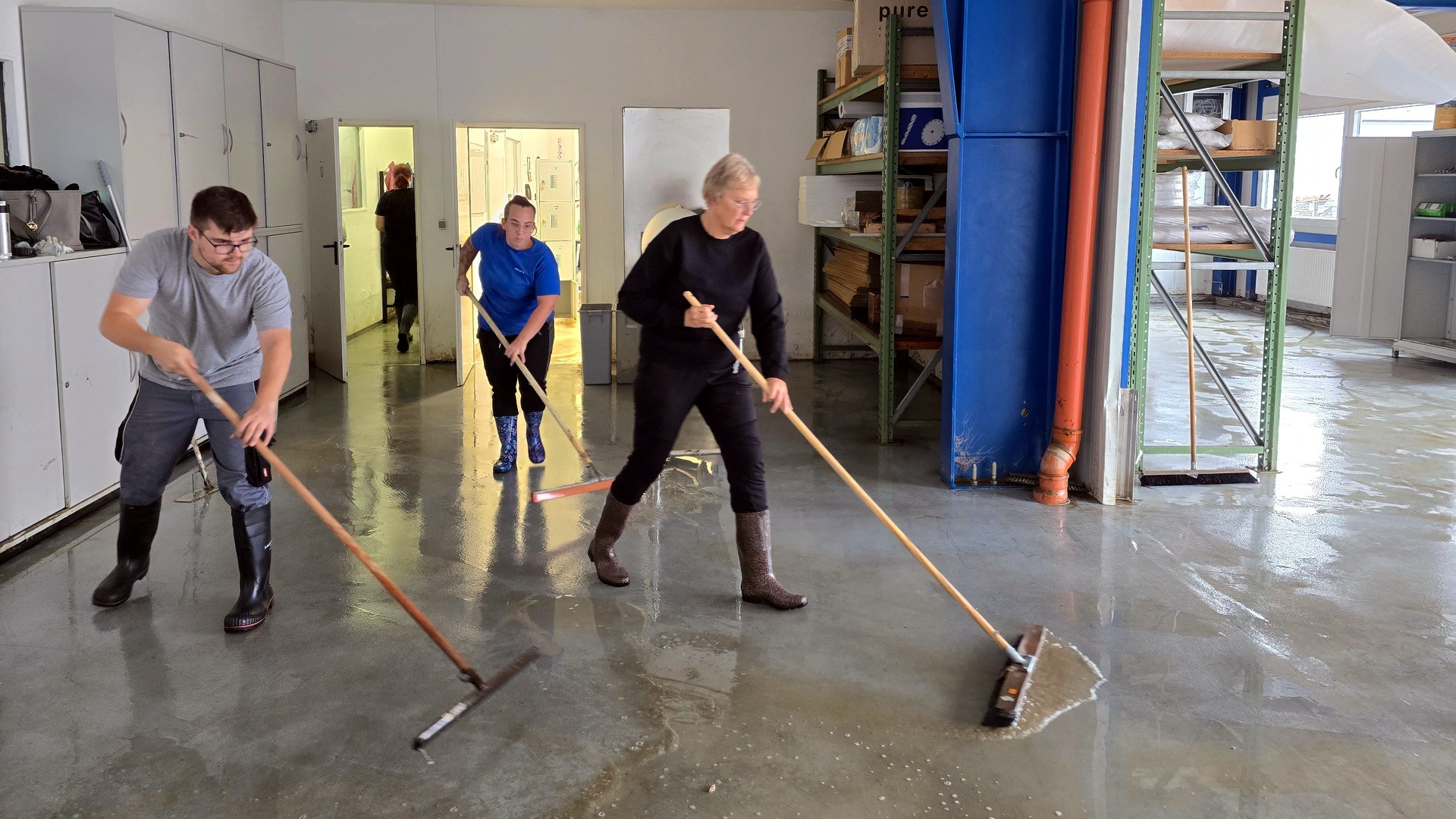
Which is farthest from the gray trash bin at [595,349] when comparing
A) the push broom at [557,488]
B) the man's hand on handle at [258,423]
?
the man's hand on handle at [258,423]

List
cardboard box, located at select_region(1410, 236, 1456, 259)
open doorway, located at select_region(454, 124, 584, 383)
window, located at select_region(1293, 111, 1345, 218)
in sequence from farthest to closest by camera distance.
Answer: window, located at select_region(1293, 111, 1345, 218)
open doorway, located at select_region(454, 124, 584, 383)
cardboard box, located at select_region(1410, 236, 1456, 259)

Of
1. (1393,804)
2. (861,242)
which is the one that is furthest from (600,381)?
(1393,804)

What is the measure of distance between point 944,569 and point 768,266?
5.00ft

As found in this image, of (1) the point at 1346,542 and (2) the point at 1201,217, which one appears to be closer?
(1) the point at 1346,542

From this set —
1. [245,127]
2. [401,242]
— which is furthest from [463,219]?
[245,127]

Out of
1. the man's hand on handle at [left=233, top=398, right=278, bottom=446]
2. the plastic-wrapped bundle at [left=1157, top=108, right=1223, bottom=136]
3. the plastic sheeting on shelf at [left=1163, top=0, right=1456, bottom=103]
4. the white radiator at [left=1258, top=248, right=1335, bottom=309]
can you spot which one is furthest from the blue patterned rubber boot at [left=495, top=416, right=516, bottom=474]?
the white radiator at [left=1258, top=248, right=1335, bottom=309]

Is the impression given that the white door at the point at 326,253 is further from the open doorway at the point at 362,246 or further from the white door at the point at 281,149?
the white door at the point at 281,149

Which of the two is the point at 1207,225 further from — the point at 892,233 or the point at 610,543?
the point at 610,543

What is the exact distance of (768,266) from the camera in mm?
4055

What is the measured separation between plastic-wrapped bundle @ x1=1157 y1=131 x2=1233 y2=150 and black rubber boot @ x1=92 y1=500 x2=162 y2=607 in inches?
196

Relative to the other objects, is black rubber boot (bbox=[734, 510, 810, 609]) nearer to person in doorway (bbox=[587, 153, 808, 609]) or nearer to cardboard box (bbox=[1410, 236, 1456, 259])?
person in doorway (bbox=[587, 153, 808, 609])

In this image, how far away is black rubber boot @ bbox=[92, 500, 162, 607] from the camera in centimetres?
418

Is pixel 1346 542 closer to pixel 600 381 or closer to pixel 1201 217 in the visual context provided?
pixel 1201 217

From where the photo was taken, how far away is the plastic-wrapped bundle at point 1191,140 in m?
5.93
